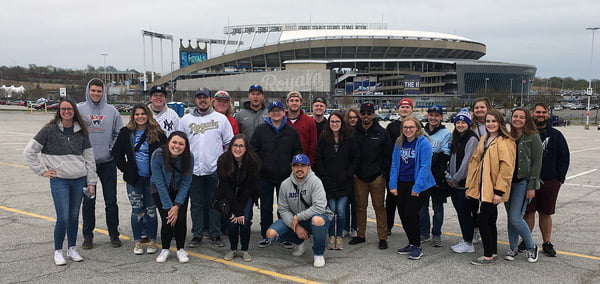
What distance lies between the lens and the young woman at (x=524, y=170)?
484 cm

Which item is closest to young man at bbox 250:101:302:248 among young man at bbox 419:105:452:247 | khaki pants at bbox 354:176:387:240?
khaki pants at bbox 354:176:387:240

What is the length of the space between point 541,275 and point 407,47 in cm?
9580

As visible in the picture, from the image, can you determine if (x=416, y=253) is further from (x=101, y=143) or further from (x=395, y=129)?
(x=101, y=143)

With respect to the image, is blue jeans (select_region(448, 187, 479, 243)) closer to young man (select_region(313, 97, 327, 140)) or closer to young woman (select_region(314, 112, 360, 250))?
young woman (select_region(314, 112, 360, 250))

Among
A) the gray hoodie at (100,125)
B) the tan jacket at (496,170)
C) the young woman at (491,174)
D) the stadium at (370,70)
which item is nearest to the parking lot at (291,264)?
the young woman at (491,174)

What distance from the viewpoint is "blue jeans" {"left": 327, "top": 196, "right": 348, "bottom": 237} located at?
551 centimetres

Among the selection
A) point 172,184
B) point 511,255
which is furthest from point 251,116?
point 511,255

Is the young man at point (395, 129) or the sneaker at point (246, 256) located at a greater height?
the young man at point (395, 129)

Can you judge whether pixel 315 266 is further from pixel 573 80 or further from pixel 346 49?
pixel 573 80

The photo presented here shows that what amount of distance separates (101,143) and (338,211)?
316 centimetres

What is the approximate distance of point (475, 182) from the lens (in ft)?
16.4

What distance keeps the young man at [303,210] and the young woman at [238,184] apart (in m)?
0.35

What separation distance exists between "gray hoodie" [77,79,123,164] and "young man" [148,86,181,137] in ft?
1.77

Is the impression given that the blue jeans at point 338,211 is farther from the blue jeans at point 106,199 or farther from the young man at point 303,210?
the blue jeans at point 106,199
